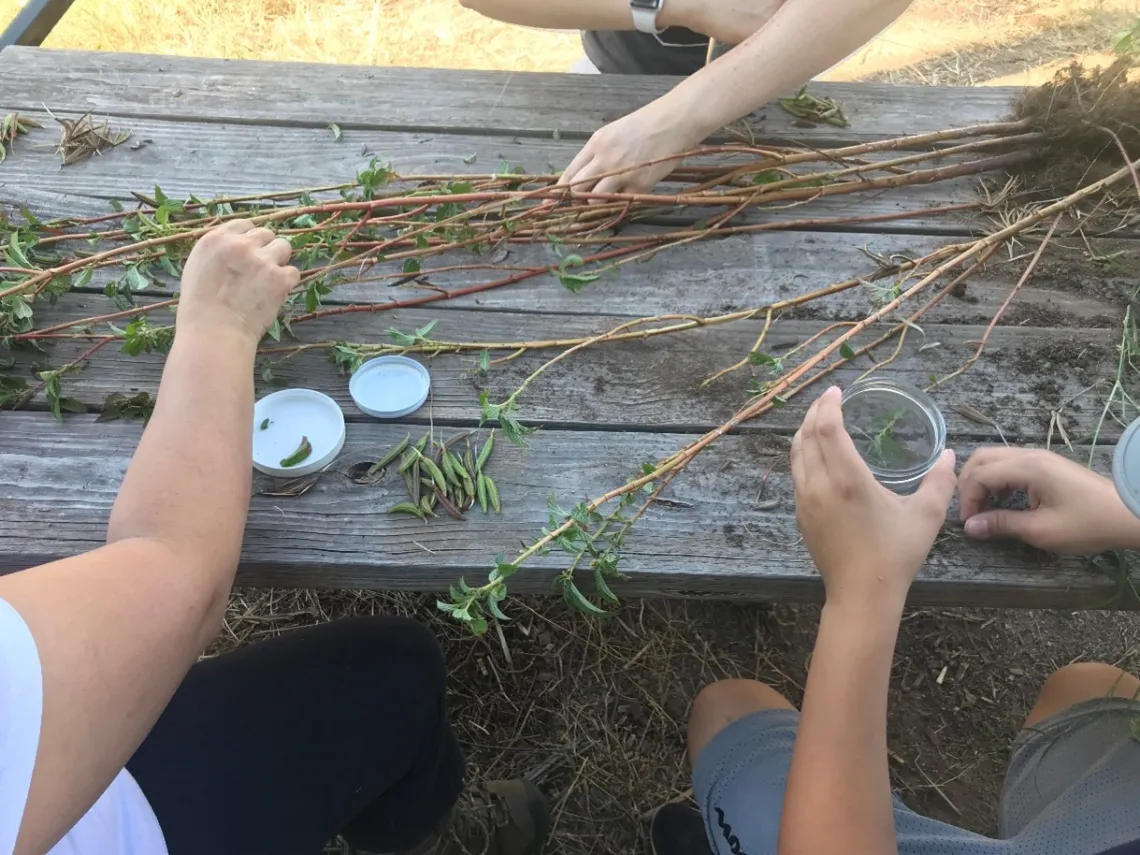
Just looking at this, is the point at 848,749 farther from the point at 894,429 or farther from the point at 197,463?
the point at 197,463

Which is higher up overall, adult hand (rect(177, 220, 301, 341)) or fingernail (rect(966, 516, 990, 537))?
adult hand (rect(177, 220, 301, 341))

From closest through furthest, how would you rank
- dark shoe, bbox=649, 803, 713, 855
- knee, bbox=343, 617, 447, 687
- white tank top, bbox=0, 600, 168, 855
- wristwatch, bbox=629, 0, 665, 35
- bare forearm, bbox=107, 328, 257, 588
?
white tank top, bbox=0, 600, 168, 855
bare forearm, bbox=107, 328, 257, 588
knee, bbox=343, 617, 447, 687
dark shoe, bbox=649, 803, 713, 855
wristwatch, bbox=629, 0, 665, 35

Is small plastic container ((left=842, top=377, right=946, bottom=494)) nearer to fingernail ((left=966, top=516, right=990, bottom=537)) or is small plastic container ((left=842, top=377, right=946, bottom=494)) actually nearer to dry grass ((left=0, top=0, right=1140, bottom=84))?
fingernail ((left=966, top=516, right=990, bottom=537))

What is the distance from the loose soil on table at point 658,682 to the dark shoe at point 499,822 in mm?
91

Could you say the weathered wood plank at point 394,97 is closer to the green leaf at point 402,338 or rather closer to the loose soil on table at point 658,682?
the green leaf at point 402,338

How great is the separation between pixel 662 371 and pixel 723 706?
72 centimetres

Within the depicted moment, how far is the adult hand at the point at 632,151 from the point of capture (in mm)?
1428

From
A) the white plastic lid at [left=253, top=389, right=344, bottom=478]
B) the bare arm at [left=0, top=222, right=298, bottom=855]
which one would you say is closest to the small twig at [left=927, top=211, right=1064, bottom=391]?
the white plastic lid at [left=253, top=389, right=344, bottom=478]

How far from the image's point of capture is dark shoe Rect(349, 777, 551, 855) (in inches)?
65.6

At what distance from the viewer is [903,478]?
3.70 feet

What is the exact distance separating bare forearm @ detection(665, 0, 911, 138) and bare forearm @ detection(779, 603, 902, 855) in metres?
0.97

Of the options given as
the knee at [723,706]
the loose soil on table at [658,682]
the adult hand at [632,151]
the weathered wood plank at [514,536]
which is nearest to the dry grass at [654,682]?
the loose soil on table at [658,682]

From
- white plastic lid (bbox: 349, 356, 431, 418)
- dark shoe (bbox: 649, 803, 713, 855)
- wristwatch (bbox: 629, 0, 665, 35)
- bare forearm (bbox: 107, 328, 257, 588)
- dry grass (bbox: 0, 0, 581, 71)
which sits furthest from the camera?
dry grass (bbox: 0, 0, 581, 71)

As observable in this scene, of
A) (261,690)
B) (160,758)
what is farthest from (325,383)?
(160,758)
